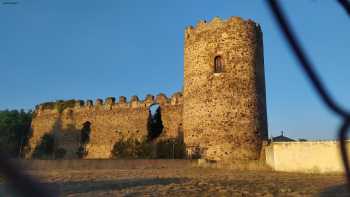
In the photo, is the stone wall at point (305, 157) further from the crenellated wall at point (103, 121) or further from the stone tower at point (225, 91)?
the crenellated wall at point (103, 121)

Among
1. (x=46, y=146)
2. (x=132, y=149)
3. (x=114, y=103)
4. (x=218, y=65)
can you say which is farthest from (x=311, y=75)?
(x=46, y=146)

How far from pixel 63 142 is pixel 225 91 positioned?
1595 cm

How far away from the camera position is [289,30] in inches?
28.8

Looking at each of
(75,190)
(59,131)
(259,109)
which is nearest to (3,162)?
(75,190)

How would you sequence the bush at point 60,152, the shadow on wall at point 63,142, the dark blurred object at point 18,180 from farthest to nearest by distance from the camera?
the bush at point 60,152, the shadow on wall at point 63,142, the dark blurred object at point 18,180

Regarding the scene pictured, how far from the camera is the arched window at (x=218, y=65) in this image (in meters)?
21.2

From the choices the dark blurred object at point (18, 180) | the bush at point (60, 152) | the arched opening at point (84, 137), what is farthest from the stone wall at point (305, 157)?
the bush at point (60, 152)

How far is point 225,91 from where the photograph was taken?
20672mm

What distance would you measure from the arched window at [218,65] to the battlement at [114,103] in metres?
6.31

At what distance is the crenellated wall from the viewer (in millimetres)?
27500

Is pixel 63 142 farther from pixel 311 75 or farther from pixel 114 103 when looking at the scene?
pixel 311 75

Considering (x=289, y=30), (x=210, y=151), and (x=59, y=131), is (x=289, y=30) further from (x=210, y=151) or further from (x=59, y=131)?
(x=59, y=131)

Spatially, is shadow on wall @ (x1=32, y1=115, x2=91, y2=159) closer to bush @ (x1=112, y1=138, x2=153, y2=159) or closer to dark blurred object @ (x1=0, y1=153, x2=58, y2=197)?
bush @ (x1=112, y1=138, x2=153, y2=159)

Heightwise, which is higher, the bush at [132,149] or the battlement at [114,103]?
the battlement at [114,103]
